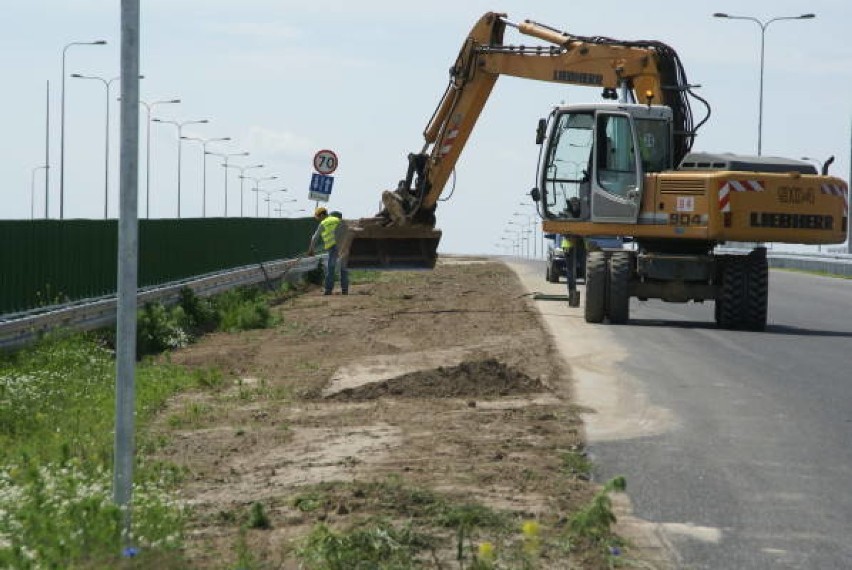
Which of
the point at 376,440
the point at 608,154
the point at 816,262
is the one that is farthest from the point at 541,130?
the point at 816,262

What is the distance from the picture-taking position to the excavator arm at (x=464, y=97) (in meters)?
29.5

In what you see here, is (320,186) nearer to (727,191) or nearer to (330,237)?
(330,237)

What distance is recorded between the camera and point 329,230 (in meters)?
33.2

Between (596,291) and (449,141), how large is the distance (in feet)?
23.8

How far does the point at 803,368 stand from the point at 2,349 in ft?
29.1

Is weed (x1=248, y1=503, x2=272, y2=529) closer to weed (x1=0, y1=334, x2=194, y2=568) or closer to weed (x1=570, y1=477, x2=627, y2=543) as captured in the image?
weed (x1=0, y1=334, x2=194, y2=568)

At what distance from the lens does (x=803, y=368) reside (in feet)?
62.2

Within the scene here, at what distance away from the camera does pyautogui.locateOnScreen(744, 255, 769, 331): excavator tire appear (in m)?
25.5

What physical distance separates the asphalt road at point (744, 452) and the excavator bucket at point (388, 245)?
378 inches

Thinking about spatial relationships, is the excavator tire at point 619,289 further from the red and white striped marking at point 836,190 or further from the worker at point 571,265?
the red and white striped marking at point 836,190

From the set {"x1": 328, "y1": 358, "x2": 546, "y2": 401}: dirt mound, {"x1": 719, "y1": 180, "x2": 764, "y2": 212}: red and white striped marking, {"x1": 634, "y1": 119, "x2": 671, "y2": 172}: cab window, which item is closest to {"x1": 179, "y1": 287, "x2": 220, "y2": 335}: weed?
{"x1": 634, "y1": 119, "x2": 671, "y2": 172}: cab window

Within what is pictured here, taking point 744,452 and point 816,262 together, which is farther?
point 816,262

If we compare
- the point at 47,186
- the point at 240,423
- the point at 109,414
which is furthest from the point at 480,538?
the point at 47,186

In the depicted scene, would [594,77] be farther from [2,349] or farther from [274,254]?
[274,254]
